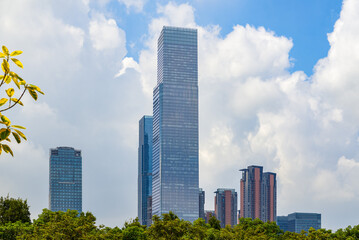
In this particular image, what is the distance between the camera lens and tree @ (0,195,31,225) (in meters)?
106

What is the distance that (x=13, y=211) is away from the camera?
107 meters

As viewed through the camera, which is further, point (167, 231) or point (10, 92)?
point (167, 231)

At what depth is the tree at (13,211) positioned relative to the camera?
106200 millimetres

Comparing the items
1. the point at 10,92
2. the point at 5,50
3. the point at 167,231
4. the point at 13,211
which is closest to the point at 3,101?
the point at 10,92

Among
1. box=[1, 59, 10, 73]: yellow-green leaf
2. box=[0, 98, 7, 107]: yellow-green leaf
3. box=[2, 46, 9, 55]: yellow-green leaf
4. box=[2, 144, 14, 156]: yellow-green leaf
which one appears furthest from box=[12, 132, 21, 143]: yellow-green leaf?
box=[2, 46, 9, 55]: yellow-green leaf

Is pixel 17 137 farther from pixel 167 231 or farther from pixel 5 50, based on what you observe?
pixel 167 231

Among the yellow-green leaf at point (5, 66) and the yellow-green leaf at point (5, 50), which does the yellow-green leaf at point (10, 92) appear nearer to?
the yellow-green leaf at point (5, 66)

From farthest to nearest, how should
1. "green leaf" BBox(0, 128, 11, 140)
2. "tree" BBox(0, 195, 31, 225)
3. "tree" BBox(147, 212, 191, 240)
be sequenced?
"tree" BBox(0, 195, 31, 225), "tree" BBox(147, 212, 191, 240), "green leaf" BBox(0, 128, 11, 140)

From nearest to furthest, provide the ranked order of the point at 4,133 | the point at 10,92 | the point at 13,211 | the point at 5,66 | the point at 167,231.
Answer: the point at 4,133 < the point at 5,66 < the point at 10,92 < the point at 167,231 < the point at 13,211

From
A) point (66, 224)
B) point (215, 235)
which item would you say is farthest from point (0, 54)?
point (215, 235)

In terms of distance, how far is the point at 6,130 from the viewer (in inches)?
329

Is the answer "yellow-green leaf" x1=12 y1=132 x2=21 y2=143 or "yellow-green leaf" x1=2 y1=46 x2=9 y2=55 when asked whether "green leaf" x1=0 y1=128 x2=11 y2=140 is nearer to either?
"yellow-green leaf" x1=12 y1=132 x2=21 y2=143

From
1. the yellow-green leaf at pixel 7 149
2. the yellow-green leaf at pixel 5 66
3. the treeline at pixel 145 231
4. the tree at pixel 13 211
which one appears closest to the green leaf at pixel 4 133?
the yellow-green leaf at pixel 7 149

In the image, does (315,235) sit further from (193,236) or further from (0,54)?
(0,54)
